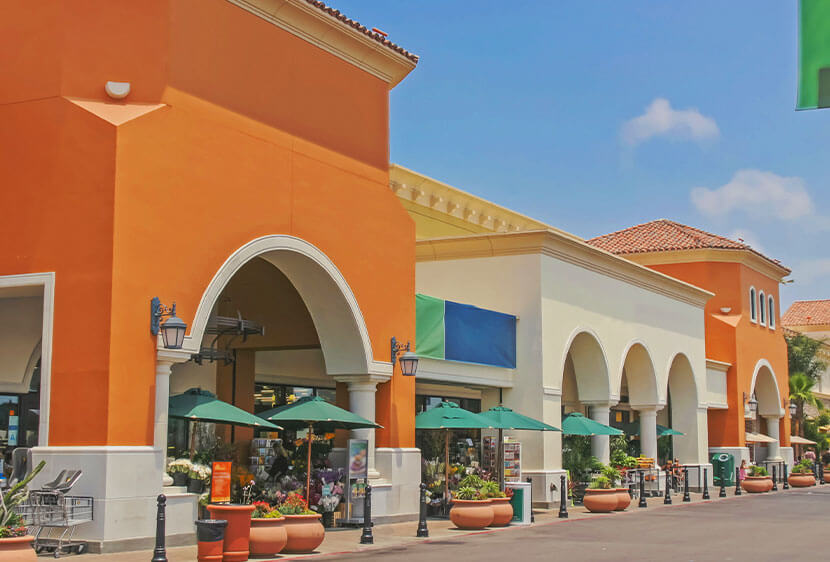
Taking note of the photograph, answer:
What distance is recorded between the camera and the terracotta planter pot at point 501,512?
22500 millimetres

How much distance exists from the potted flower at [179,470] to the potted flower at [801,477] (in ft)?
108

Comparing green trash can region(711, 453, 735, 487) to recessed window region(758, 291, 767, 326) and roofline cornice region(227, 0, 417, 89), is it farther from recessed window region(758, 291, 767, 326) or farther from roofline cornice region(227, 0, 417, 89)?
roofline cornice region(227, 0, 417, 89)

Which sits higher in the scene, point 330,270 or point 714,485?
point 330,270

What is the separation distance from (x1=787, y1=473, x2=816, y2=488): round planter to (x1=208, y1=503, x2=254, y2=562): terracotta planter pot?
109 ft

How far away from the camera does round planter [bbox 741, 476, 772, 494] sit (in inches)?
1521

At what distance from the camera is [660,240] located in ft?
154

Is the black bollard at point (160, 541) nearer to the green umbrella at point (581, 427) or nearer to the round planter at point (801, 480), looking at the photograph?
the green umbrella at point (581, 427)

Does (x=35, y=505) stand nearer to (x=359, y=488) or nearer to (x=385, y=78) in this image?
(x=359, y=488)

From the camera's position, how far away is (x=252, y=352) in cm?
2412

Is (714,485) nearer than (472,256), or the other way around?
(472,256)

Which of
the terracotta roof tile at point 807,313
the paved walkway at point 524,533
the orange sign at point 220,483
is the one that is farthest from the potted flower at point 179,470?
the terracotta roof tile at point 807,313

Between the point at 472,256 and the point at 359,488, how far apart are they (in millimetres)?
10311

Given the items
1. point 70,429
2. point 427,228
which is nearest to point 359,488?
point 70,429

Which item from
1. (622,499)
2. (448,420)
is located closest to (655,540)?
(448,420)
